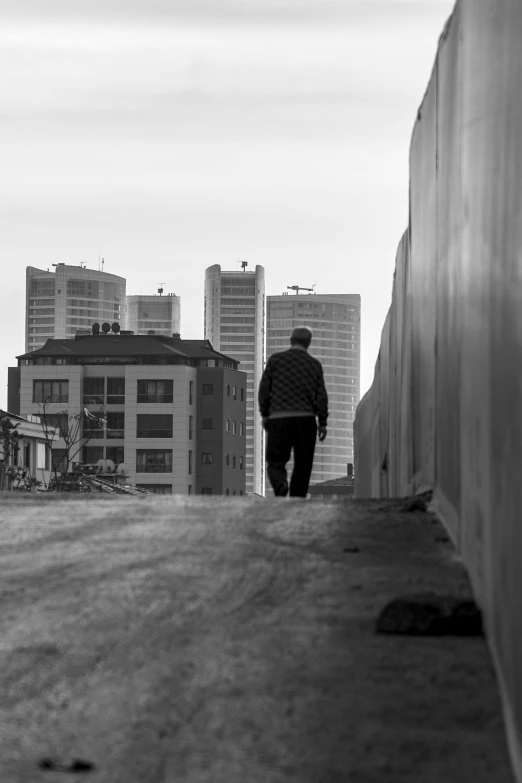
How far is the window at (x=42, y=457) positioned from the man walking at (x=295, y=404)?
2992 inches

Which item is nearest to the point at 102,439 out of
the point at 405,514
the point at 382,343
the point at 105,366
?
the point at 105,366

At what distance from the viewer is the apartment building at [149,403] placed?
136 meters

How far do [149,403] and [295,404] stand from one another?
4878 inches

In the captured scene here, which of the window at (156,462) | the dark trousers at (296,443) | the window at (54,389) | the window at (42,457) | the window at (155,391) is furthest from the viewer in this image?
the window at (54,389)

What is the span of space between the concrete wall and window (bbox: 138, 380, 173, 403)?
414 ft

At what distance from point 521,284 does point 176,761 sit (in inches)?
52.3

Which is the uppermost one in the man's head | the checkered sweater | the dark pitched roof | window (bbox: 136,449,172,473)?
the dark pitched roof

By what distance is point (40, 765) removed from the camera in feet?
12.4

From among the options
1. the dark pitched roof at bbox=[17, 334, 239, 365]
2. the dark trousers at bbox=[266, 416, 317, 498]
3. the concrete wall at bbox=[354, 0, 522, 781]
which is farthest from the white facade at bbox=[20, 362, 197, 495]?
the concrete wall at bbox=[354, 0, 522, 781]

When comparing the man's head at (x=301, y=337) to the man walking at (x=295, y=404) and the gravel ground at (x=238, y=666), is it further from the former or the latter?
the gravel ground at (x=238, y=666)

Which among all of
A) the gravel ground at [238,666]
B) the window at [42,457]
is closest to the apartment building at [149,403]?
the window at [42,457]

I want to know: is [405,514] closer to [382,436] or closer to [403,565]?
[403,565]

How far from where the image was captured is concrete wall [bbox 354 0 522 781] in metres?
3.71

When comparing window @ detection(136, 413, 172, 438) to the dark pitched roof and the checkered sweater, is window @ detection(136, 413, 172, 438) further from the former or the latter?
the checkered sweater
